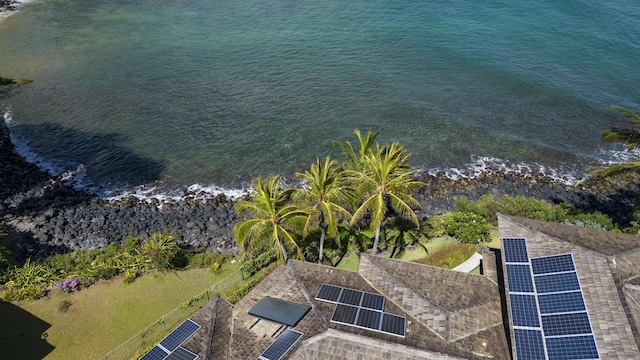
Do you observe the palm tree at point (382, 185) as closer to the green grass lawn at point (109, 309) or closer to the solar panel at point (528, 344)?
the solar panel at point (528, 344)

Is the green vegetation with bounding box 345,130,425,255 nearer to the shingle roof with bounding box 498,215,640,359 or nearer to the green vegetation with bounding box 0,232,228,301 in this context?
the shingle roof with bounding box 498,215,640,359

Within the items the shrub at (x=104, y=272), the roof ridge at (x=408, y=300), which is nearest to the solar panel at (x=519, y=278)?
the roof ridge at (x=408, y=300)

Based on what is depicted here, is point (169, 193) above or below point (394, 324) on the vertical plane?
below

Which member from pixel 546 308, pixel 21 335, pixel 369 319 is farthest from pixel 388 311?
pixel 21 335

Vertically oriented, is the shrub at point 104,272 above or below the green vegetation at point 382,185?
below

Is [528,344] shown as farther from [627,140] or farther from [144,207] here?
[144,207]

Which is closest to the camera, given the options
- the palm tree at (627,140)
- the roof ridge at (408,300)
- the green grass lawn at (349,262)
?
the roof ridge at (408,300)

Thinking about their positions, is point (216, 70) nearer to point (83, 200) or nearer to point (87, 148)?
point (87, 148)
